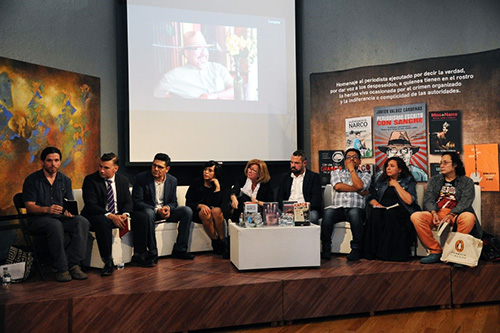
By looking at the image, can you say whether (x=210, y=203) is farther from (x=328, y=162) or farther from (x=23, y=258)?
(x=23, y=258)

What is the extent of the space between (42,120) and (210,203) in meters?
1.85

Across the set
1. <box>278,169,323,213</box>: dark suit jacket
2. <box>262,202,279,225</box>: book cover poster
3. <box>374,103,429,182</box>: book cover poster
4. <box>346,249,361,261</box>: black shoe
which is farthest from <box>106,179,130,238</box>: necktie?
<box>374,103,429,182</box>: book cover poster

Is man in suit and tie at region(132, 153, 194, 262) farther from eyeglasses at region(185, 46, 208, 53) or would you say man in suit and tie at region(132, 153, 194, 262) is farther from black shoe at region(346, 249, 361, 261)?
eyeglasses at region(185, 46, 208, 53)

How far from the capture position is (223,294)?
128 inches

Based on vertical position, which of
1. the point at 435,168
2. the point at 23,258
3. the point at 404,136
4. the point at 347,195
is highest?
the point at 404,136

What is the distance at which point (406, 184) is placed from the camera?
4.32 metres

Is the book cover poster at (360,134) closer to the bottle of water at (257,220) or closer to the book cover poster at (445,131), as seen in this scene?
the book cover poster at (445,131)

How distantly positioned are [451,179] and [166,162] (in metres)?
2.63

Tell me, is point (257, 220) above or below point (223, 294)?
above

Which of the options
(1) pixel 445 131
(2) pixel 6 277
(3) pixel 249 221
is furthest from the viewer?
(1) pixel 445 131

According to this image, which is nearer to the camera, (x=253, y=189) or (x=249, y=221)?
(x=249, y=221)

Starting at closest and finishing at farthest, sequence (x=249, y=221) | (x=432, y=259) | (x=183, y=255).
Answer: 1. (x=249, y=221)
2. (x=432, y=259)
3. (x=183, y=255)

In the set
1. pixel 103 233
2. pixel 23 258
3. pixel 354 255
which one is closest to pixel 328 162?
pixel 354 255

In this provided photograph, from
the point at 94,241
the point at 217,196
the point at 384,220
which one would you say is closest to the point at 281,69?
the point at 217,196
